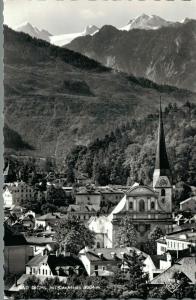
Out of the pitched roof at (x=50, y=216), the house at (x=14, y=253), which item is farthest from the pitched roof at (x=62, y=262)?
the pitched roof at (x=50, y=216)

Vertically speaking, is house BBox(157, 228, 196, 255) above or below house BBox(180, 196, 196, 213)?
below

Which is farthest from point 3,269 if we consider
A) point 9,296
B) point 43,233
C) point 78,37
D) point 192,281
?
point 78,37

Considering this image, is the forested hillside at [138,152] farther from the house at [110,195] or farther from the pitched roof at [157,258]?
the pitched roof at [157,258]

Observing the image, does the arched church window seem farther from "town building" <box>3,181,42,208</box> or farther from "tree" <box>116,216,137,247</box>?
"town building" <box>3,181,42,208</box>

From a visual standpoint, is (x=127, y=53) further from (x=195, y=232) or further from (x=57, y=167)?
(x=195, y=232)

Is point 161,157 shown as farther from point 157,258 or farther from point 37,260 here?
point 37,260

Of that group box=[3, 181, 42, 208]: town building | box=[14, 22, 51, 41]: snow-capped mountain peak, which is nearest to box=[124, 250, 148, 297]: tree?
box=[3, 181, 42, 208]: town building
